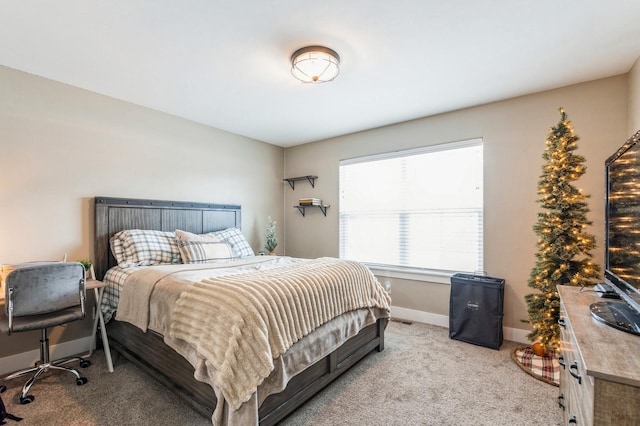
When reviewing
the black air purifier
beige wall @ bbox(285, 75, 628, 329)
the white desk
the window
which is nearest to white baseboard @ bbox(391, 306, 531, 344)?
beige wall @ bbox(285, 75, 628, 329)

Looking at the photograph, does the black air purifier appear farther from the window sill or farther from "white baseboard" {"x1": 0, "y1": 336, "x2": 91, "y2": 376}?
"white baseboard" {"x1": 0, "y1": 336, "x2": 91, "y2": 376}

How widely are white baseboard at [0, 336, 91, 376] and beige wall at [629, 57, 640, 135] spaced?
5152 millimetres

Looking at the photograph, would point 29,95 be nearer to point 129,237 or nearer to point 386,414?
point 129,237

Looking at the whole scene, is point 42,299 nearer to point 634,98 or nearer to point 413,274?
point 413,274

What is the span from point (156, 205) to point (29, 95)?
1402mm

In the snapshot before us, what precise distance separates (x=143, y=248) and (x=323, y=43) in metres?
2.48

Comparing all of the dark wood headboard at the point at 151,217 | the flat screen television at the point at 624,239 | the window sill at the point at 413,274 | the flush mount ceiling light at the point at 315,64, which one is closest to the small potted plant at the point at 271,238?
the dark wood headboard at the point at 151,217

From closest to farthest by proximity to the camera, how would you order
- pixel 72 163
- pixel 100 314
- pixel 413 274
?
pixel 100 314, pixel 72 163, pixel 413 274

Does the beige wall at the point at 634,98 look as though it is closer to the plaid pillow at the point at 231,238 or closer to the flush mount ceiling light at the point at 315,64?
the flush mount ceiling light at the point at 315,64

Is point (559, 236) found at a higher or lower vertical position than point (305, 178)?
lower

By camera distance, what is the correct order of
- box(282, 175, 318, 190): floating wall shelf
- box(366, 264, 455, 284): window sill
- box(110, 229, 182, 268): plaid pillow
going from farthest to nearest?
box(282, 175, 318, 190): floating wall shelf → box(366, 264, 455, 284): window sill → box(110, 229, 182, 268): plaid pillow

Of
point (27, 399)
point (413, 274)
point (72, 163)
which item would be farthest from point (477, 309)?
point (72, 163)

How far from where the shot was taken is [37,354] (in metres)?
2.60

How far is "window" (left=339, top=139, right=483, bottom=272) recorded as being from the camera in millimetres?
3346
